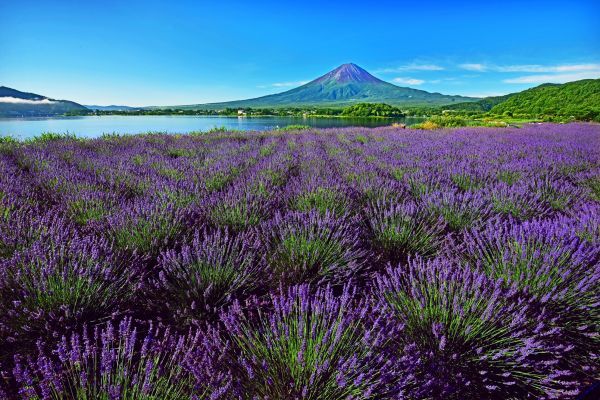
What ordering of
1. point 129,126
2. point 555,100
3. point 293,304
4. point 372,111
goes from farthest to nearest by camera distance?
1. point 372,111
2. point 555,100
3. point 129,126
4. point 293,304

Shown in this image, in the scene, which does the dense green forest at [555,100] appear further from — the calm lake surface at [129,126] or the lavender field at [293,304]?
the lavender field at [293,304]

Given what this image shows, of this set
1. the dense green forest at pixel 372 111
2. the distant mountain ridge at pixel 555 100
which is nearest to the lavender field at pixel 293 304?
the distant mountain ridge at pixel 555 100

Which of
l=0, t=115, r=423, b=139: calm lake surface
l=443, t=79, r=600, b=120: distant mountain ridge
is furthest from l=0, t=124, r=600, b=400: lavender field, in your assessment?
l=443, t=79, r=600, b=120: distant mountain ridge

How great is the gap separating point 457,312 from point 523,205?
2264mm

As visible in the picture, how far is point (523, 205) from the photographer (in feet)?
10.2

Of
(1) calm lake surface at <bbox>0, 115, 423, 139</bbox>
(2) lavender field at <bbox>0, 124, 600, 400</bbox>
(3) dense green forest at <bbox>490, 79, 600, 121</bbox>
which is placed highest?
(3) dense green forest at <bbox>490, 79, 600, 121</bbox>

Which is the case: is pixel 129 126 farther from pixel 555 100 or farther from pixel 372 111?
pixel 555 100

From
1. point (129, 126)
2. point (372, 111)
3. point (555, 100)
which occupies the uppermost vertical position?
point (555, 100)

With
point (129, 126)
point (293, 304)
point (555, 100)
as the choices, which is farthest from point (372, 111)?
point (293, 304)

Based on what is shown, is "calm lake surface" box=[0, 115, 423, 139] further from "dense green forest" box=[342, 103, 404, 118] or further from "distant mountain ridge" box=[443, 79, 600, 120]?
"dense green forest" box=[342, 103, 404, 118]

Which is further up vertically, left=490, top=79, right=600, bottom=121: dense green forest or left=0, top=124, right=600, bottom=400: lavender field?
left=490, top=79, right=600, bottom=121: dense green forest

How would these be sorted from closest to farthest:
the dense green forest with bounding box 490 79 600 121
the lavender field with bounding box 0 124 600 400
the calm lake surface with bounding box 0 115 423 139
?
the lavender field with bounding box 0 124 600 400 → the calm lake surface with bounding box 0 115 423 139 → the dense green forest with bounding box 490 79 600 121

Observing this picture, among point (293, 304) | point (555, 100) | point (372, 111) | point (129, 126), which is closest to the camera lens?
point (293, 304)

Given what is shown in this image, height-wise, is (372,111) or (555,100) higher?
(555,100)
